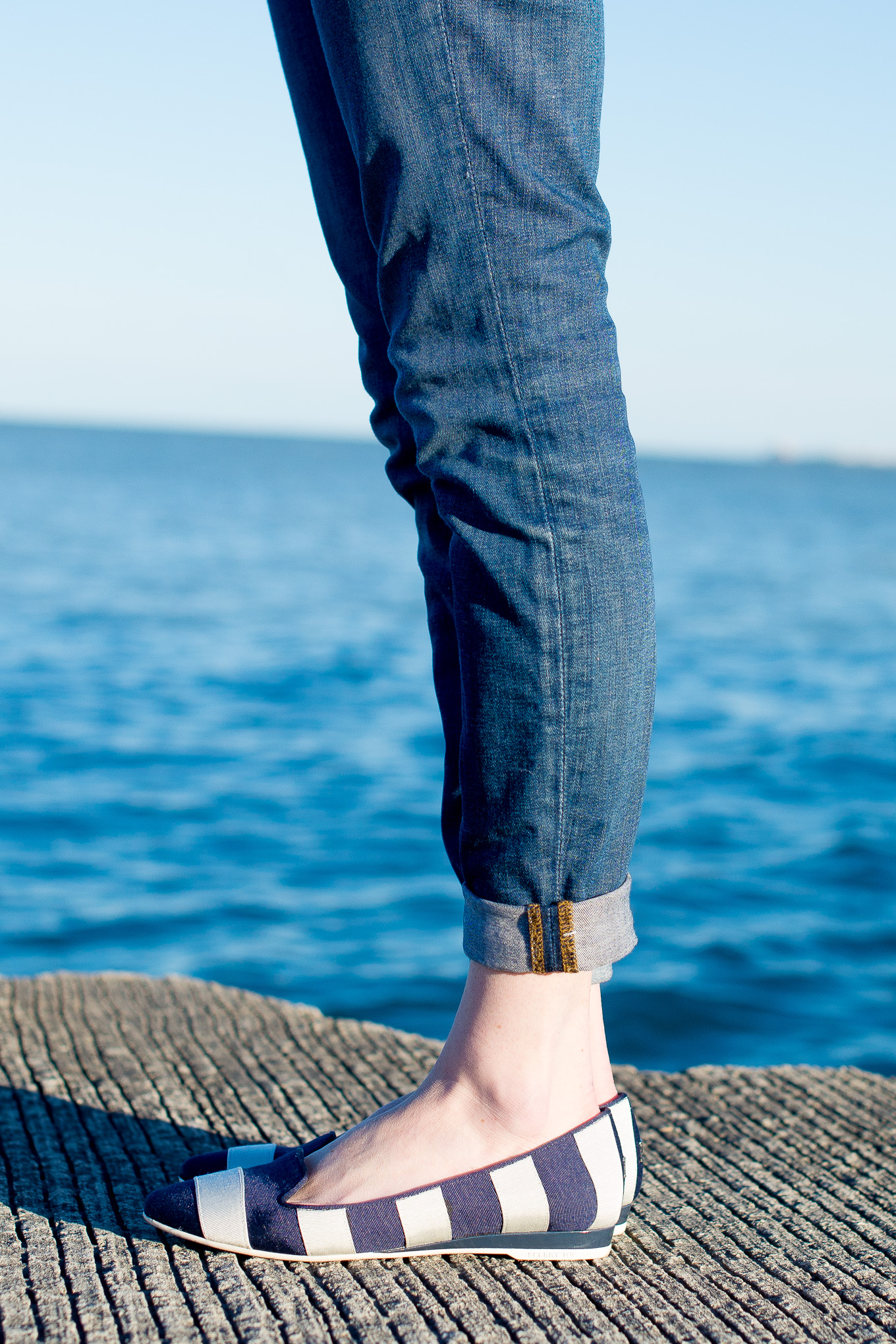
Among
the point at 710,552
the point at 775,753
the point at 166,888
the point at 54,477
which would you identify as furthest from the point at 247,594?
the point at 54,477

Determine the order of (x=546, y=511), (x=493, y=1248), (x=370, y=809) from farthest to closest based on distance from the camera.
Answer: (x=370, y=809)
(x=493, y=1248)
(x=546, y=511)

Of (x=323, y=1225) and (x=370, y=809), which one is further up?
(x=323, y=1225)

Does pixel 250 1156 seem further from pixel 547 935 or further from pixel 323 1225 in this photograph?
pixel 547 935

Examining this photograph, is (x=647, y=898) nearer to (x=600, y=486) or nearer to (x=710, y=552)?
(x=600, y=486)

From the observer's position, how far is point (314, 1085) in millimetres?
1515

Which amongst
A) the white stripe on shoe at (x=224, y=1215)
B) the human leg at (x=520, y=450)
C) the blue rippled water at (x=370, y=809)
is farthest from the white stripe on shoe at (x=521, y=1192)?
the blue rippled water at (x=370, y=809)

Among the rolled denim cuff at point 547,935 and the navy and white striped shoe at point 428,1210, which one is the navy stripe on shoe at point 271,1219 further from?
the rolled denim cuff at point 547,935

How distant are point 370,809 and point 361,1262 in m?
5.49

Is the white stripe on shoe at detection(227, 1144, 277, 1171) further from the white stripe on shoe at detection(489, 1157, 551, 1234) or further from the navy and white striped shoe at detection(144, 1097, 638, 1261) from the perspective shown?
the white stripe on shoe at detection(489, 1157, 551, 1234)

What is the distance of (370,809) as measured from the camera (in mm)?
6445

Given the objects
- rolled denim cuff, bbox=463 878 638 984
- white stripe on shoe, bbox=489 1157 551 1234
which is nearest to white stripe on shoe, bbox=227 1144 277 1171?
white stripe on shoe, bbox=489 1157 551 1234

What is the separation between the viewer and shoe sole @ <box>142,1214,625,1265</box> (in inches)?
37.8

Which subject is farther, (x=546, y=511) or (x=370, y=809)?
(x=370, y=809)

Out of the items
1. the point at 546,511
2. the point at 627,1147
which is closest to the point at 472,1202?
the point at 627,1147
